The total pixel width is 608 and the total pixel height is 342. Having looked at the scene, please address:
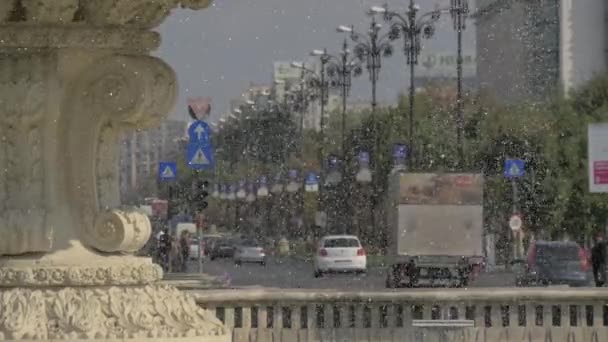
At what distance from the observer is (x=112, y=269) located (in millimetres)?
10672

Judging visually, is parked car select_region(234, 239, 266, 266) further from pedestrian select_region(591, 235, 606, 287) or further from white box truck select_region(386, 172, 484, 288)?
pedestrian select_region(591, 235, 606, 287)

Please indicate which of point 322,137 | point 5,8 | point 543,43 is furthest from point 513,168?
point 543,43

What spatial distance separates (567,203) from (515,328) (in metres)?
53.5

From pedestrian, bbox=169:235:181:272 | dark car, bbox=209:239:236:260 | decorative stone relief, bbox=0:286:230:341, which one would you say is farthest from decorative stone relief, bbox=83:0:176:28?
dark car, bbox=209:239:236:260

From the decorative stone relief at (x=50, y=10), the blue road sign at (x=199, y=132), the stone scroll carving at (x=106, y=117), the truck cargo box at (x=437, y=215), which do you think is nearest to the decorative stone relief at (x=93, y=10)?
the decorative stone relief at (x=50, y=10)

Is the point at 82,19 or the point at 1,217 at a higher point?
the point at 82,19

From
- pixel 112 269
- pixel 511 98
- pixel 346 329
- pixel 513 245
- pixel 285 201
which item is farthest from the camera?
pixel 511 98

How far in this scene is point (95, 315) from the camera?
10484 mm

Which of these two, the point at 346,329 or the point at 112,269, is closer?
the point at 112,269

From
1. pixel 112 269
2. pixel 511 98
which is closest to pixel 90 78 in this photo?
pixel 112 269

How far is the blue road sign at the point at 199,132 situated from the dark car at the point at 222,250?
68.9 m

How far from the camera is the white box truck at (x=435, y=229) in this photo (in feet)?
150

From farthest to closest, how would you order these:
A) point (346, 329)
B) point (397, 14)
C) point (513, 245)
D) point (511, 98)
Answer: point (511, 98) → point (513, 245) → point (397, 14) → point (346, 329)

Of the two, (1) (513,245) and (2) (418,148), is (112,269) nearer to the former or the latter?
(1) (513,245)
